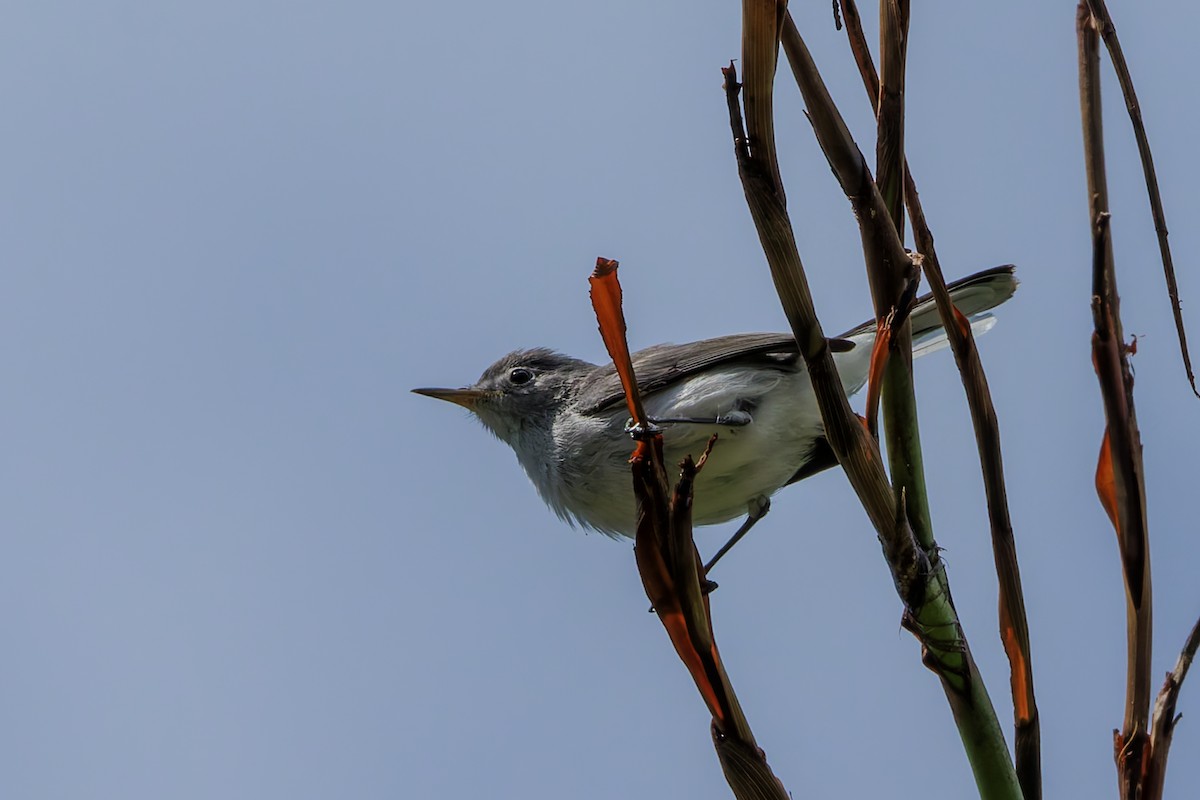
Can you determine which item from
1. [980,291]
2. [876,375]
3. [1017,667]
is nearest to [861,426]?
[876,375]

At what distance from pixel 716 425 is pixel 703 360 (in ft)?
1.17

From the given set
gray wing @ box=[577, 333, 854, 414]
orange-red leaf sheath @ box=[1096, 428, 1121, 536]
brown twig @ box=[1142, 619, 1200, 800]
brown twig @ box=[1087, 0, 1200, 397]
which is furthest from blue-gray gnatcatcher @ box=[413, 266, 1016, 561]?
orange-red leaf sheath @ box=[1096, 428, 1121, 536]

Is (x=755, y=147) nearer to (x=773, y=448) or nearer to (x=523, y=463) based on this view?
(x=773, y=448)

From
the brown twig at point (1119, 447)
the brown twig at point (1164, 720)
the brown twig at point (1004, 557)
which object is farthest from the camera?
the brown twig at point (1004, 557)

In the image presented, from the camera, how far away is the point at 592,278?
4.25 ft

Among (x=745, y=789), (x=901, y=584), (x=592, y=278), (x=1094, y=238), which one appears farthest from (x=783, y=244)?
(x=745, y=789)

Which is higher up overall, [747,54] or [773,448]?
[747,54]

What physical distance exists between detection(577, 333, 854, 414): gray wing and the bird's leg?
58 centimetres

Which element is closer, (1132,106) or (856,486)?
(856,486)

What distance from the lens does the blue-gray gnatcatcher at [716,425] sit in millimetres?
4762

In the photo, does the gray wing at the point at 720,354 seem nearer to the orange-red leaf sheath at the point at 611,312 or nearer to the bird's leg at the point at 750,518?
the bird's leg at the point at 750,518

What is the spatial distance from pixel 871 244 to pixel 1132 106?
465mm

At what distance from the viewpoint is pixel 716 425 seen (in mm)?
4758

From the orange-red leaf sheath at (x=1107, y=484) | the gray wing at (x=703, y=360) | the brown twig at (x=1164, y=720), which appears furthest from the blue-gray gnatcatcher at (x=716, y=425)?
the orange-red leaf sheath at (x=1107, y=484)
